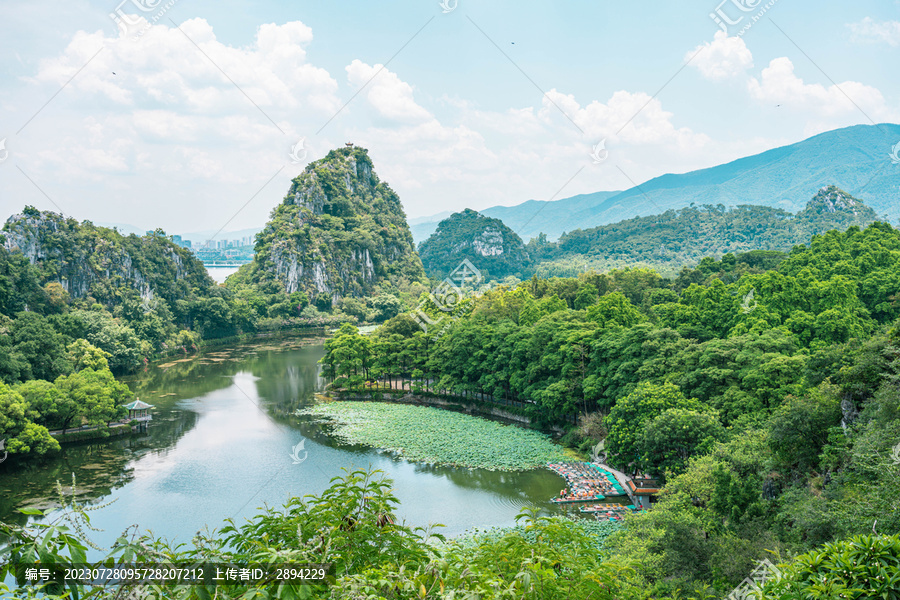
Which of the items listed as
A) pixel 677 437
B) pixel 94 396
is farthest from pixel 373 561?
pixel 94 396

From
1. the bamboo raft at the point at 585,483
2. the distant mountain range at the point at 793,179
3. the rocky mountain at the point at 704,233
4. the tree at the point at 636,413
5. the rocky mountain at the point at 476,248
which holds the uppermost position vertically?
the distant mountain range at the point at 793,179

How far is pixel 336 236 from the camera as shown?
7425 centimetres

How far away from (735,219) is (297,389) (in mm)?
64856

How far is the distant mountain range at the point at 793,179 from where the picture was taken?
337ft

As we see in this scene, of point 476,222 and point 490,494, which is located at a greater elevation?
point 476,222

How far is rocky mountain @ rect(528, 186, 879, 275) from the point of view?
2596 inches

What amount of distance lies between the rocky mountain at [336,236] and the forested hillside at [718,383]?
119ft

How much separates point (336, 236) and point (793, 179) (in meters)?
100

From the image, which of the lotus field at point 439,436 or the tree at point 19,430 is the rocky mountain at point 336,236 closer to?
the lotus field at point 439,436

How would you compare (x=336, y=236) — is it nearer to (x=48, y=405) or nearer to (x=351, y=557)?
(x=48, y=405)

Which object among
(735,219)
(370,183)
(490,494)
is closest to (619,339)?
(490,494)

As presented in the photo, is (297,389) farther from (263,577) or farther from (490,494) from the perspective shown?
(263,577)

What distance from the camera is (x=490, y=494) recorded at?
17.5 metres

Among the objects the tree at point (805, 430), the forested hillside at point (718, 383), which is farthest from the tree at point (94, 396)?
the tree at point (805, 430)
